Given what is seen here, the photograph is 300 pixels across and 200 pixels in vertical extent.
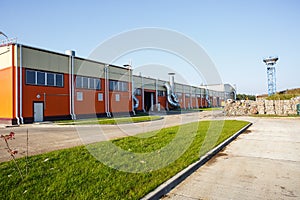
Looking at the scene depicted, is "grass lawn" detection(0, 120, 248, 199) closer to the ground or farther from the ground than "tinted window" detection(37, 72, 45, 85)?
closer to the ground

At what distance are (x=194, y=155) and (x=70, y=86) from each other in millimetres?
19182

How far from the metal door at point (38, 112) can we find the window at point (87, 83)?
469 cm

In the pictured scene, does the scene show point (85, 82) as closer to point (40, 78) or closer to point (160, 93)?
point (40, 78)

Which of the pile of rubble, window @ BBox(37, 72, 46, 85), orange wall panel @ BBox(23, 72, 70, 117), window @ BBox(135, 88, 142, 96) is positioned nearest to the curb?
orange wall panel @ BBox(23, 72, 70, 117)

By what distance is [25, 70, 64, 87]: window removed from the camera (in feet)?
63.3

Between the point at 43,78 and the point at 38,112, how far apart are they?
10.6 feet

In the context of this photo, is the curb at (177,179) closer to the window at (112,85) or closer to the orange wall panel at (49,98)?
the orange wall panel at (49,98)

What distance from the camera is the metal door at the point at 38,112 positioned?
19391mm

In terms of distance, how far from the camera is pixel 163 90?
4306 centimetres

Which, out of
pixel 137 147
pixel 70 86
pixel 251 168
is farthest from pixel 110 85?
pixel 251 168

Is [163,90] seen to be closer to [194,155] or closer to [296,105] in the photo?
[296,105]

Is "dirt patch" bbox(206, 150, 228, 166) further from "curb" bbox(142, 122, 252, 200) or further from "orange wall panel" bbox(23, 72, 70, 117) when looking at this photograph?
"orange wall panel" bbox(23, 72, 70, 117)

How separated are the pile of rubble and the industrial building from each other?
13716mm

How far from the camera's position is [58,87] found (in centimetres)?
2147
